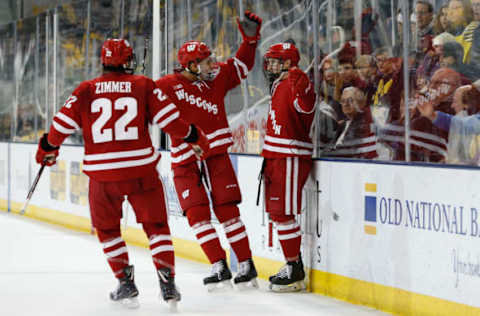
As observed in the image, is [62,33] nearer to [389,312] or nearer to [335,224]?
[335,224]

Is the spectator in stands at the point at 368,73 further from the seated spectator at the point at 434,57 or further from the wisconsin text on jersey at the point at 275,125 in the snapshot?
the wisconsin text on jersey at the point at 275,125

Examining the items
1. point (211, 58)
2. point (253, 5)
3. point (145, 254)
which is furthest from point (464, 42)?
point (145, 254)

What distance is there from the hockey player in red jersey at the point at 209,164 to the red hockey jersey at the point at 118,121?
0.73m

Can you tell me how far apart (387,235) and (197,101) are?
5.04 feet

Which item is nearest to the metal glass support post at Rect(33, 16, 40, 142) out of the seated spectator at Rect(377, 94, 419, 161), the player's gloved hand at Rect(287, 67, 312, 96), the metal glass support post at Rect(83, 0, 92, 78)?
the metal glass support post at Rect(83, 0, 92, 78)

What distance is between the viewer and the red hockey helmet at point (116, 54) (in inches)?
189

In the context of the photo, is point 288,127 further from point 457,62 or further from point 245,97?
point 245,97

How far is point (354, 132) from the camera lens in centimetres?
536

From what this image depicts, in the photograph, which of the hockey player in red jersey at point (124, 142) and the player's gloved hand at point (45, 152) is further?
the player's gloved hand at point (45, 152)

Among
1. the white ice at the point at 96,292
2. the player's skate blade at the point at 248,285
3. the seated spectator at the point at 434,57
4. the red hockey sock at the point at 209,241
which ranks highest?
the seated spectator at the point at 434,57

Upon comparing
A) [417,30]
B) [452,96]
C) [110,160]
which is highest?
[417,30]

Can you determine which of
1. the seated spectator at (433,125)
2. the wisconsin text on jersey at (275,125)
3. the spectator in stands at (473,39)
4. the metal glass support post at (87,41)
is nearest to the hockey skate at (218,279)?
the wisconsin text on jersey at (275,125)

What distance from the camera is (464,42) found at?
446 cm

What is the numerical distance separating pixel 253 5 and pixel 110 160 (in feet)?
7.36
